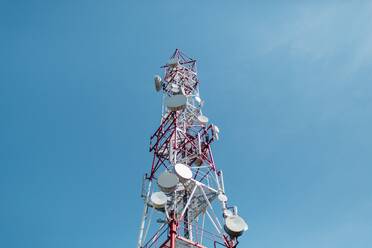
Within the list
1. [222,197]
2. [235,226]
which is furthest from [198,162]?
[235,226]

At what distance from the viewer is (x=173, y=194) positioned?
18188 millimetres

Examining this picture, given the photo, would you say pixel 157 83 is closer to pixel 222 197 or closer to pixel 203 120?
pixel 203 120

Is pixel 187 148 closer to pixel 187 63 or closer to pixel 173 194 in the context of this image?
pixel 173 194

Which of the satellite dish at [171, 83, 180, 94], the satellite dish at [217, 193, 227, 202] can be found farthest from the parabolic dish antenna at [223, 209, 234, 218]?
the satellite dish at [171, 83, 180, 94]

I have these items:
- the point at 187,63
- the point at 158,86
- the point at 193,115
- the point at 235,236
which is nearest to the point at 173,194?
the point at 235,236

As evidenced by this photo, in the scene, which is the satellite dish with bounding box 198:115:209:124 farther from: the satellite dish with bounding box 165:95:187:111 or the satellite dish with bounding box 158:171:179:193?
the satellite dish with bounding box 158:171:179:193

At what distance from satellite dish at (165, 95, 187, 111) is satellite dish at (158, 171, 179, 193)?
18.1 ft

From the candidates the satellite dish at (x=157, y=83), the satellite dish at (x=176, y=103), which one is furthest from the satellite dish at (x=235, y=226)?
the satellite dish at (x=157, y=83)

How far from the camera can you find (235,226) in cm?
1702

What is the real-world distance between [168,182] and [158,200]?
88 cm

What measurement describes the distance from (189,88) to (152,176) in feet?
28.6

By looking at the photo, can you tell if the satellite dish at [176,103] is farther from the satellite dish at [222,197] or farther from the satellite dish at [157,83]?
the satellite dish at [222,197]

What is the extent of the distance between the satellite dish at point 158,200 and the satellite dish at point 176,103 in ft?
20.1

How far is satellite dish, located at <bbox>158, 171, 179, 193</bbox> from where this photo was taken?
17297mm
